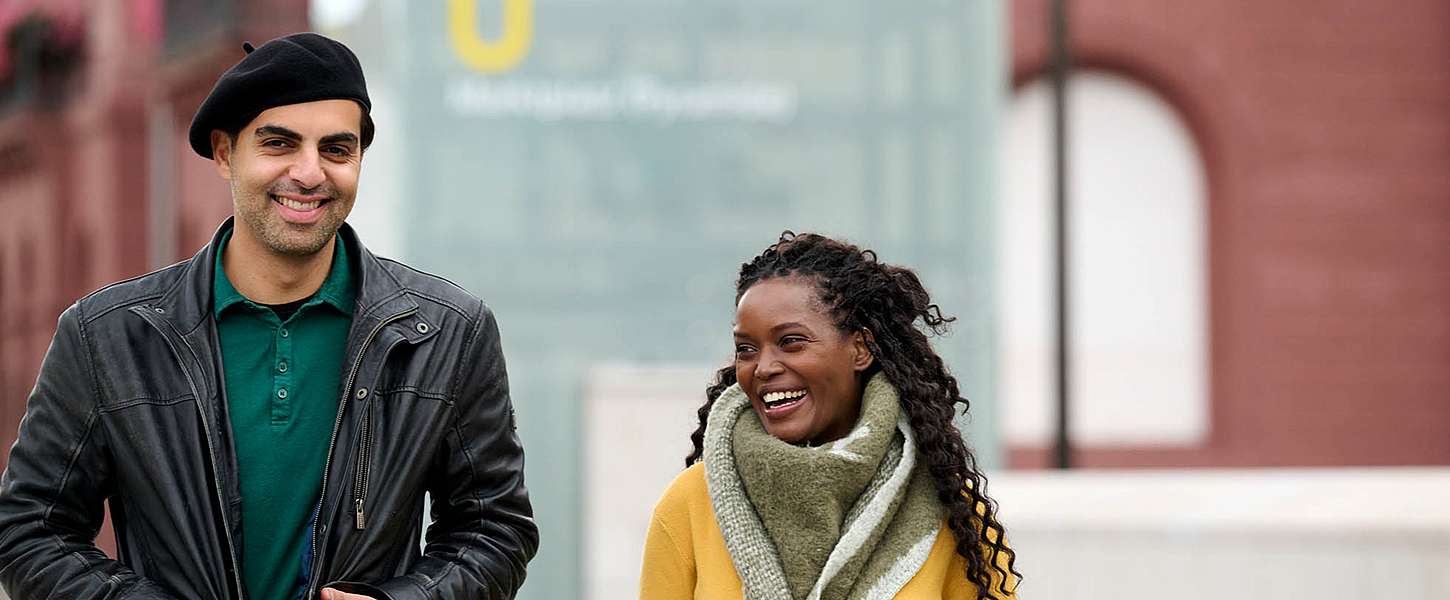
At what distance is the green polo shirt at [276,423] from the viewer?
2832 mm

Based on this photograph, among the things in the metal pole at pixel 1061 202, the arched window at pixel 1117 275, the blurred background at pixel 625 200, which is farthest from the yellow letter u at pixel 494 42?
the arched window at pixel 1117 275

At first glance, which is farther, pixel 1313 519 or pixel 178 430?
pixel 1313 519

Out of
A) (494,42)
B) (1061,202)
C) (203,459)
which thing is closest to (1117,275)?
(1061,202)

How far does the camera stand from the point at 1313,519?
5598 millimetres

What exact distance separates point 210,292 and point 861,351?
0.94 meters

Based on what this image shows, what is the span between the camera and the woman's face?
10.2 feet

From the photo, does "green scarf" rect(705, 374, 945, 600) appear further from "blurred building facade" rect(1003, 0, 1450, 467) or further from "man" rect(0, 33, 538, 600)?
"blurred building facade" rect(1003, 0, 1450, 467)

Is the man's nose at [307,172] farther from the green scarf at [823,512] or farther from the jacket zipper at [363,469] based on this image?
the green scarf at [823,512]

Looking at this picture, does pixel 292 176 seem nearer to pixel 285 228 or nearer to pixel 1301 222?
pixel 285 228

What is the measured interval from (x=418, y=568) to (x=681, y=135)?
15.9 ft

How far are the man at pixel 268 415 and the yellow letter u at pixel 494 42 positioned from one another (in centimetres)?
A: 468

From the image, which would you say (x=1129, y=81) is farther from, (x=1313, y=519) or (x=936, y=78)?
(x=1313, y=519)

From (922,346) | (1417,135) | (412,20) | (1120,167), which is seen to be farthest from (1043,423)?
(922,346)

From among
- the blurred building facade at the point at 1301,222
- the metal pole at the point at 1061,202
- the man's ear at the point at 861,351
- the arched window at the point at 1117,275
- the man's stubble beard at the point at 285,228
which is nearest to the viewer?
the man's stubble beard at the point at 285,228
